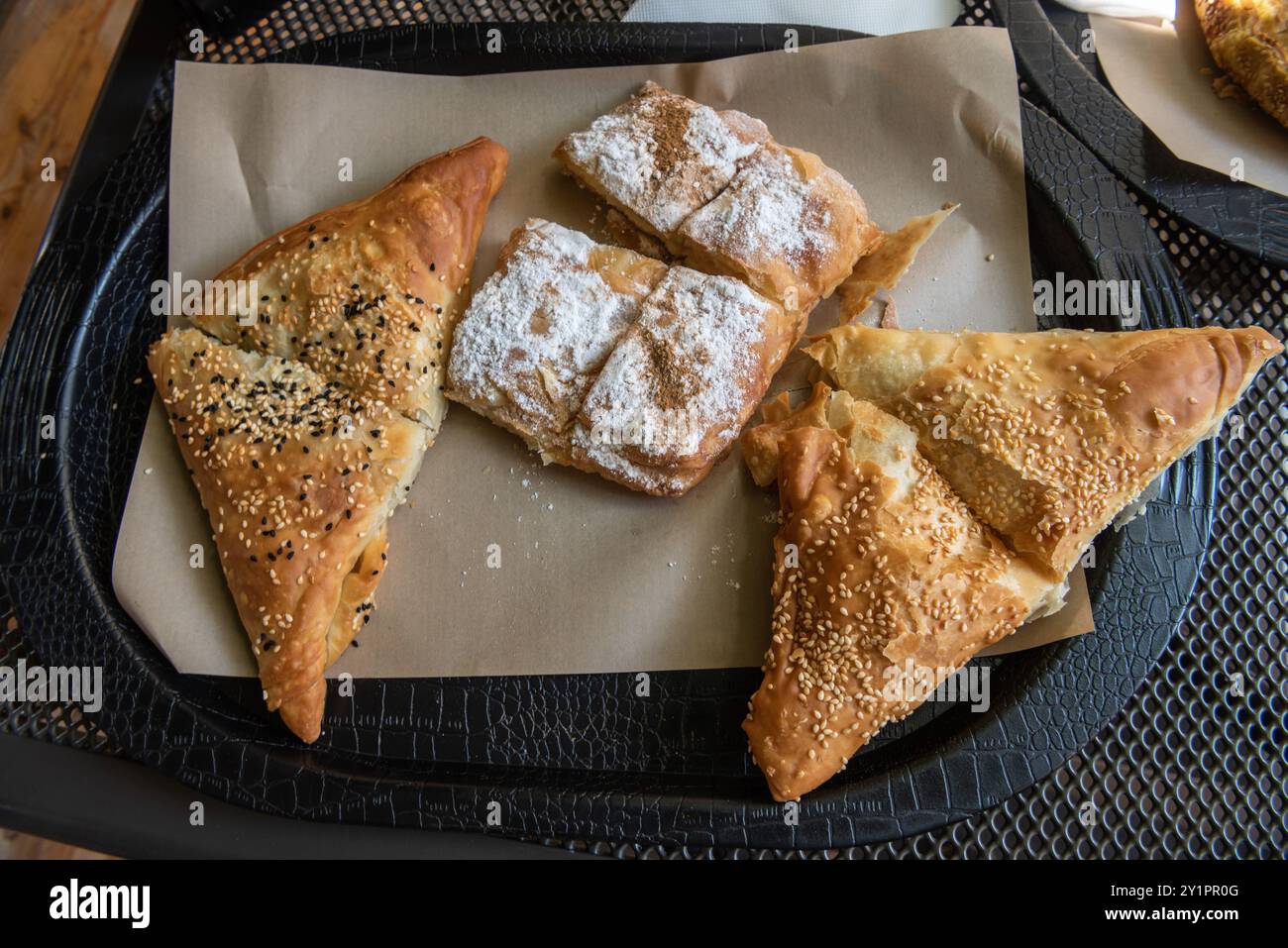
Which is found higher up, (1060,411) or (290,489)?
(1060,411)

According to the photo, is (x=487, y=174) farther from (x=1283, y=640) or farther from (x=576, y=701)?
(x=1283, y=640)

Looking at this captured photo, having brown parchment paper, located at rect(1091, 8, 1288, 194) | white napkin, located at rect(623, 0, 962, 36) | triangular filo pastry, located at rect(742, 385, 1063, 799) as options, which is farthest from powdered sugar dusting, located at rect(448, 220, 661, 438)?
brown parchment paper, located at rect(1091, 8, 1288, 194)

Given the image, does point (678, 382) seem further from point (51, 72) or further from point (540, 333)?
point (51, 72)

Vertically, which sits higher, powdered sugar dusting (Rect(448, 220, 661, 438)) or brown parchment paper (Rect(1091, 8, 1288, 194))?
brown parchment paper (Rect(1091, 8, 1288, 194))

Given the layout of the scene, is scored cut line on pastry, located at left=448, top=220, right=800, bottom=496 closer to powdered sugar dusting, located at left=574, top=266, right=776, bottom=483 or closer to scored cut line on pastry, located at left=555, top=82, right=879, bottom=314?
powdered sugar dusting, located at left=574, top=266, right=776, bottom=483

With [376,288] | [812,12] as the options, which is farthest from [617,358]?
[812,12]
